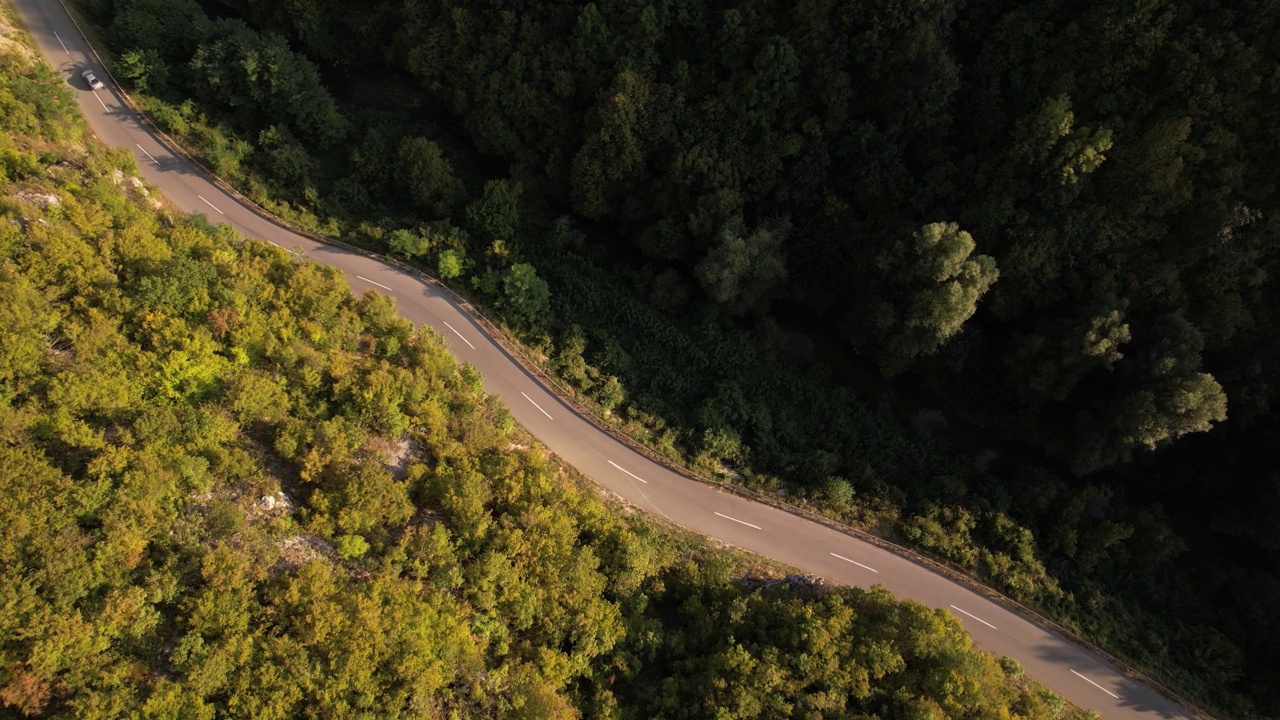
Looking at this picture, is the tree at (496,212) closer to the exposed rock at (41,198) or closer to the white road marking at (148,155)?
the white road marking at (148,155)

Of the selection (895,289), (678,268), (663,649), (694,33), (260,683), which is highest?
(694,33)

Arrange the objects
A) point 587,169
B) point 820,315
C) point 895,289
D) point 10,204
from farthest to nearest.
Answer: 1. point 820,315
2. point 587,169
3. point 895,289
4. point 10,204

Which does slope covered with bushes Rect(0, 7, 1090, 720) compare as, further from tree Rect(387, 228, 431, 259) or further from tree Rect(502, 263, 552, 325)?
tree Rect(502, 263, 552, 325)

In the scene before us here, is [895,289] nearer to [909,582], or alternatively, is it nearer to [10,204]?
[909,582]

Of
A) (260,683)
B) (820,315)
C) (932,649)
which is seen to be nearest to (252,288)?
(260,683)

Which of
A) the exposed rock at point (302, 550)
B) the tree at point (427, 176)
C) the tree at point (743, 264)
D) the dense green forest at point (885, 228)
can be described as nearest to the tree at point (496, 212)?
the dense green forest at point (885, 228)

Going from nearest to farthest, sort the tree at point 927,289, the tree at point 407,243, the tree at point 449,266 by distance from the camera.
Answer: the tree at point 927,289, the tree at point 407,243, the tree at point 449,266

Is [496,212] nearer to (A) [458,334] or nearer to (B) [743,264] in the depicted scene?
(A) [458,334]
